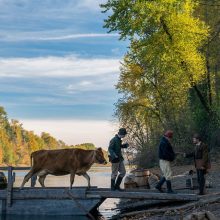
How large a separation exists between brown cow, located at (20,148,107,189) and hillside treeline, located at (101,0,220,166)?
7.29 m

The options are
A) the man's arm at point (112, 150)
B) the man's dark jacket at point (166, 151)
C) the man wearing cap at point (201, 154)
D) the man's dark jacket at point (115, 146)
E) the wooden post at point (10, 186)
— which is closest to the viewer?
the man wearing cap at point (201, 154)

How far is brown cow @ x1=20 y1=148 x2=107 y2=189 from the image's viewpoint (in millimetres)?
21609

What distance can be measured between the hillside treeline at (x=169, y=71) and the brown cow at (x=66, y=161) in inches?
287

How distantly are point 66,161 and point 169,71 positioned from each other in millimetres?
16206

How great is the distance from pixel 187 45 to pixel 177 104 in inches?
569

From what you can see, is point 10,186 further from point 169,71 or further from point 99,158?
point 169,71

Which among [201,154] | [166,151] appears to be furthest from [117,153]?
[201,154]


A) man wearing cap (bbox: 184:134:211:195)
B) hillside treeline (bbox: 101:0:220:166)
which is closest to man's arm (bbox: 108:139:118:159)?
man wearing cap (bbox: 184:134:211:195)

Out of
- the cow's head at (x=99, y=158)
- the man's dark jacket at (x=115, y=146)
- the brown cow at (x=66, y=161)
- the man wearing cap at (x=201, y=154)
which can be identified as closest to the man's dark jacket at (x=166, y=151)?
the man wearing cap at (x=201, y=154)

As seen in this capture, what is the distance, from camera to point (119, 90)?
2217 inches

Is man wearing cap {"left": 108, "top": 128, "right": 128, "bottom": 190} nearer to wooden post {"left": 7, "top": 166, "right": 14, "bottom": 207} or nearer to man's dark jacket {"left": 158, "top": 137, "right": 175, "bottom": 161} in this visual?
man's dark jacket {"left": 158, "top": 137, "right": 175, "bottom": 161}

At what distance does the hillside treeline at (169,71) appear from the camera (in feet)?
112

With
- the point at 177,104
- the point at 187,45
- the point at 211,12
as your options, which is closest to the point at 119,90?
the point at 177,104

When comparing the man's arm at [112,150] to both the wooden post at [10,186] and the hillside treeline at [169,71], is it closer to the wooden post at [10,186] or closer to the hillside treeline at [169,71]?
the wooden post at [10,186]
